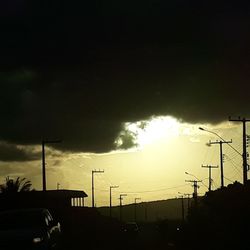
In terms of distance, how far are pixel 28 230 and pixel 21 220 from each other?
1.10 meters

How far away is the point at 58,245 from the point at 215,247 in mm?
11530

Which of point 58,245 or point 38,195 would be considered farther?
point 38,195

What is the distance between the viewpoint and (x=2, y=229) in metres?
21.2

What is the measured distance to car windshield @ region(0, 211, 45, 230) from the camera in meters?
21.4

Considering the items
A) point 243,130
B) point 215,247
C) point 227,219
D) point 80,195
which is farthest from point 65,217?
point 80,195

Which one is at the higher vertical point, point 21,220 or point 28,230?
point 21,220

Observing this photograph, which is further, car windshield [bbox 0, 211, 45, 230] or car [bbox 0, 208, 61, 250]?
car windshield [bbox 0, 211, 45, 230]

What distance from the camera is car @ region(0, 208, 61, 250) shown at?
20.0 metres

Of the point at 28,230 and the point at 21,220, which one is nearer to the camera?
the point at 28,230

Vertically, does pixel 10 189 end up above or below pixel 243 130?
below

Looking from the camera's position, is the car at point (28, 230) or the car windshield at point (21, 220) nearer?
the car at point (28, 230)

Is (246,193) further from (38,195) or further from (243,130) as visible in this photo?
(38,195)

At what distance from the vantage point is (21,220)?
70.9ft

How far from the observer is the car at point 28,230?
19953mm
